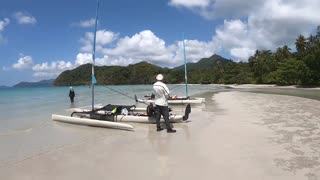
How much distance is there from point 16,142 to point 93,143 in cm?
274

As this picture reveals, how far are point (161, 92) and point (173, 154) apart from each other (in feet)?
12.4

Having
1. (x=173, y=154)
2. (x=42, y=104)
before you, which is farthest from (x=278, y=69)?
(x=173, y=154)

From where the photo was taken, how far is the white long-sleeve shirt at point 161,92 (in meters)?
11.9

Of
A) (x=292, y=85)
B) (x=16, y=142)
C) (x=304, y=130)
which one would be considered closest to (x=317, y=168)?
(x=304, y=130)

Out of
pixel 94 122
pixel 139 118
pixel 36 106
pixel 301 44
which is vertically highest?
pixel 301 44

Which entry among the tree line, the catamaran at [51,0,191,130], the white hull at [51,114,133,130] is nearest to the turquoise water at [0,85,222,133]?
the white hull at [51,114,133,130]

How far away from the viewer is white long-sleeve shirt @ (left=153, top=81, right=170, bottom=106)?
1190cm

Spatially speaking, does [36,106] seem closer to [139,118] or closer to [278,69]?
[139,118]

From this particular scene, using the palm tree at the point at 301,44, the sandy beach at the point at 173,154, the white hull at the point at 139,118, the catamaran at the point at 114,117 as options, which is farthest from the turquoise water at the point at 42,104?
the palm tree at the point at 301,44

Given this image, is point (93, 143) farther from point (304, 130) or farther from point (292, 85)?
point (292, 85)

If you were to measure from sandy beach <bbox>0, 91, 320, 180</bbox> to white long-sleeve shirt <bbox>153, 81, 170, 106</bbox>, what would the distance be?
1.09 metres

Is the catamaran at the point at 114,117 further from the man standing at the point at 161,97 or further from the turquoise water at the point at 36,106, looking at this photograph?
the turquoise water at the point at 36,106

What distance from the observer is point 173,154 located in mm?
8453

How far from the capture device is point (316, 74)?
69438mm
